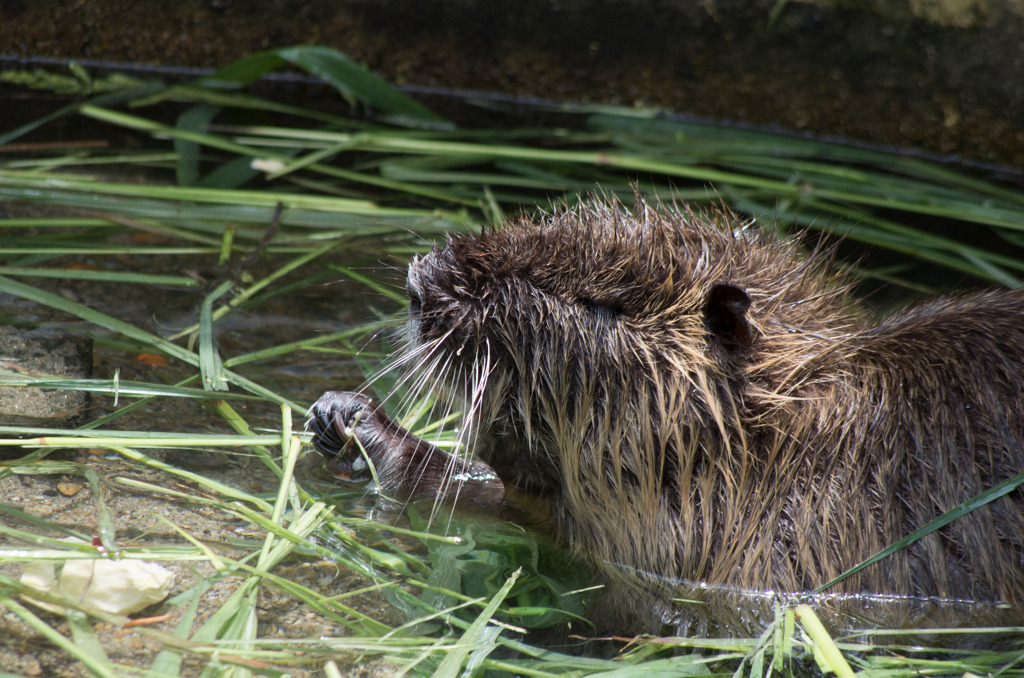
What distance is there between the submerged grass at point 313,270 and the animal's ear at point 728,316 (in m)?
0.56

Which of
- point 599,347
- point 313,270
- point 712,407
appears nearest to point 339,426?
point 599,347

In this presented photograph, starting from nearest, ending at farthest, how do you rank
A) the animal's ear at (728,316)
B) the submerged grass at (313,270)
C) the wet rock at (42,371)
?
the submerged grass at (313,270), the animal's ear at (728,316), the wet rock at (42,371)

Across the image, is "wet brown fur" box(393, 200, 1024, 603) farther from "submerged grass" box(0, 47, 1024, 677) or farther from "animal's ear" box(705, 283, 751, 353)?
"submerged grass" box(0, 47, 1024, 677)

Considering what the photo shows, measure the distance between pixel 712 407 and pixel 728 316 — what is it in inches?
7.4

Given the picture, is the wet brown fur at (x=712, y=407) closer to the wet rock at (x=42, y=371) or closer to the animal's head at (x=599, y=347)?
the animal's head at (x=599, y=347)

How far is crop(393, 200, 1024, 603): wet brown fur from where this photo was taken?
1.92 meters

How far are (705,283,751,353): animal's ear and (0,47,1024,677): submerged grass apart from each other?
1.83 ft

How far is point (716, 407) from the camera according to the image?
1.93m

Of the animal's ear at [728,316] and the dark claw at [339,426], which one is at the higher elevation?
the animal's ear at [728,316]

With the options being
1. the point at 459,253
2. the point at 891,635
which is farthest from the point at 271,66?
the point at 891,635

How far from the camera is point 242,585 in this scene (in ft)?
5.48

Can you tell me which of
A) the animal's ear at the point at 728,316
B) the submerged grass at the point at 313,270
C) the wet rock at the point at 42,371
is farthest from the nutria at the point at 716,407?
the wet rock at the point at 42,371

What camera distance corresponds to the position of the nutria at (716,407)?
6.26ft

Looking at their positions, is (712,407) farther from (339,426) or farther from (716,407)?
(339,426)
